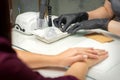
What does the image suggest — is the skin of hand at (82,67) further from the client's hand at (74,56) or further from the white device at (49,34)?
the white device at (49,34)

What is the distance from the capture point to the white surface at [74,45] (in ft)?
3.15

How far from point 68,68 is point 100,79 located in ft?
0.45

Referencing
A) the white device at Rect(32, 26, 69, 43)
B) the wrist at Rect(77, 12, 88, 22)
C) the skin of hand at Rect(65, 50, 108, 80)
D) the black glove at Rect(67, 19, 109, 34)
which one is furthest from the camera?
the wrist at Rect(77, 12, 88, 22)

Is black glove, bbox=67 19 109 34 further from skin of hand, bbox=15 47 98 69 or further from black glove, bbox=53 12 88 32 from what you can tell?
skin of hand, bbox=15 47 98 69

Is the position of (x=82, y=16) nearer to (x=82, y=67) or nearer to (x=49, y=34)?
(x=49, y=34)

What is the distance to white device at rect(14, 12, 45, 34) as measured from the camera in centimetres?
133

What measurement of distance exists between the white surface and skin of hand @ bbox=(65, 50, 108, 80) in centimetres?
2

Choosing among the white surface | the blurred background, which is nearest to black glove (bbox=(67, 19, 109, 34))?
the white surface

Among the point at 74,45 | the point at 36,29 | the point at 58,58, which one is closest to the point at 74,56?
the point at 58,58

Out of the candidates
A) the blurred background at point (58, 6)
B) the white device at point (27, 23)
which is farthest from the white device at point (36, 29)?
the blurred background at point (58, 6)

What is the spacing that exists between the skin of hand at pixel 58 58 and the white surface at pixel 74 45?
31mm

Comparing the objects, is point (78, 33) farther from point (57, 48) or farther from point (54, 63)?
point (54, 63)

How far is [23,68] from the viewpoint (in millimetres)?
569

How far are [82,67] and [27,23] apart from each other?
532 millimetres
